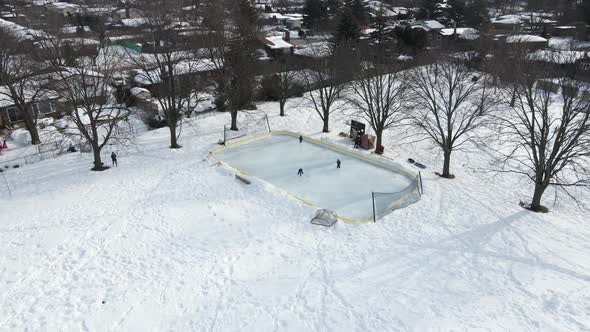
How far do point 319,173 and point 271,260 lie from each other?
8.39 metres

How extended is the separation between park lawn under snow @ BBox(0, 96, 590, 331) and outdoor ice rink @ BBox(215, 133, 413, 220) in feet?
4.61

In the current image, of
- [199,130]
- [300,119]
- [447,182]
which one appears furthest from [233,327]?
[300,119]

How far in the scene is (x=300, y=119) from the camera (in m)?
30.2

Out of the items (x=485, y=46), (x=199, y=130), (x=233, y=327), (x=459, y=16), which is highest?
(x=459, y=16)

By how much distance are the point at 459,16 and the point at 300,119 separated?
41411 mm

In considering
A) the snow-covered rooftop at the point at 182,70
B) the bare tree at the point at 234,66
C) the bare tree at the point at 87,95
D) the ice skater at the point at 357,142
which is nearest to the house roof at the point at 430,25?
the bare tree at the point at 234,66

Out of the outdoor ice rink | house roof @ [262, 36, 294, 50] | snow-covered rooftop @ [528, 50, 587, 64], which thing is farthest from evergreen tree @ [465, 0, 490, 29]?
the outdoor ice rink

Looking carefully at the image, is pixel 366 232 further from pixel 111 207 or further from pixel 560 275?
pixel 111 207

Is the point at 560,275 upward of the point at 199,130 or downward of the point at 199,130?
downward

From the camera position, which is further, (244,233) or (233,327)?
(244,233)

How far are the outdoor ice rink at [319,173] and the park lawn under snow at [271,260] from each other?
141 centimetres

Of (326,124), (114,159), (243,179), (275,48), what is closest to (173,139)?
(114,159)

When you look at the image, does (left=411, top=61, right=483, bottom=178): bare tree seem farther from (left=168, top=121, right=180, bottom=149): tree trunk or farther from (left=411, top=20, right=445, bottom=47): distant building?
Result: (left=411, top=20, right=445, bottom=47): distant building

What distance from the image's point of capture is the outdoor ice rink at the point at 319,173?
17.6 meters
